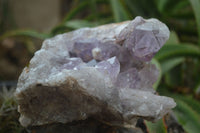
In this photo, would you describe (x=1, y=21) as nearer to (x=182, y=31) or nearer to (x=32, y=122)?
(x=182, y=31)

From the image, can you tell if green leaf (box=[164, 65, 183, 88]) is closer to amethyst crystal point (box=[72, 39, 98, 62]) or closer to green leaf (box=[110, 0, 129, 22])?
green leaf (box=[110, 0, 129, 22])

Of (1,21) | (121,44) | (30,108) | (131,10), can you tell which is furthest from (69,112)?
(1,21)

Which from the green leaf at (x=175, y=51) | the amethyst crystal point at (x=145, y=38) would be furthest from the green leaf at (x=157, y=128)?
the green leaf at (x=175, y=51)

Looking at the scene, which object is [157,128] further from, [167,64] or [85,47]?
[167,64]

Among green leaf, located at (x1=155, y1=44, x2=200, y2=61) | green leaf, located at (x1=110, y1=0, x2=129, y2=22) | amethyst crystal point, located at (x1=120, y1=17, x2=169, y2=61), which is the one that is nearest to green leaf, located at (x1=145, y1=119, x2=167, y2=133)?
A: amethyst crystal point, located at (x1=120, y1=17, x2=169, y2=61)

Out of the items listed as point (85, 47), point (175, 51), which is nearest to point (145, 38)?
point (85, 47)
